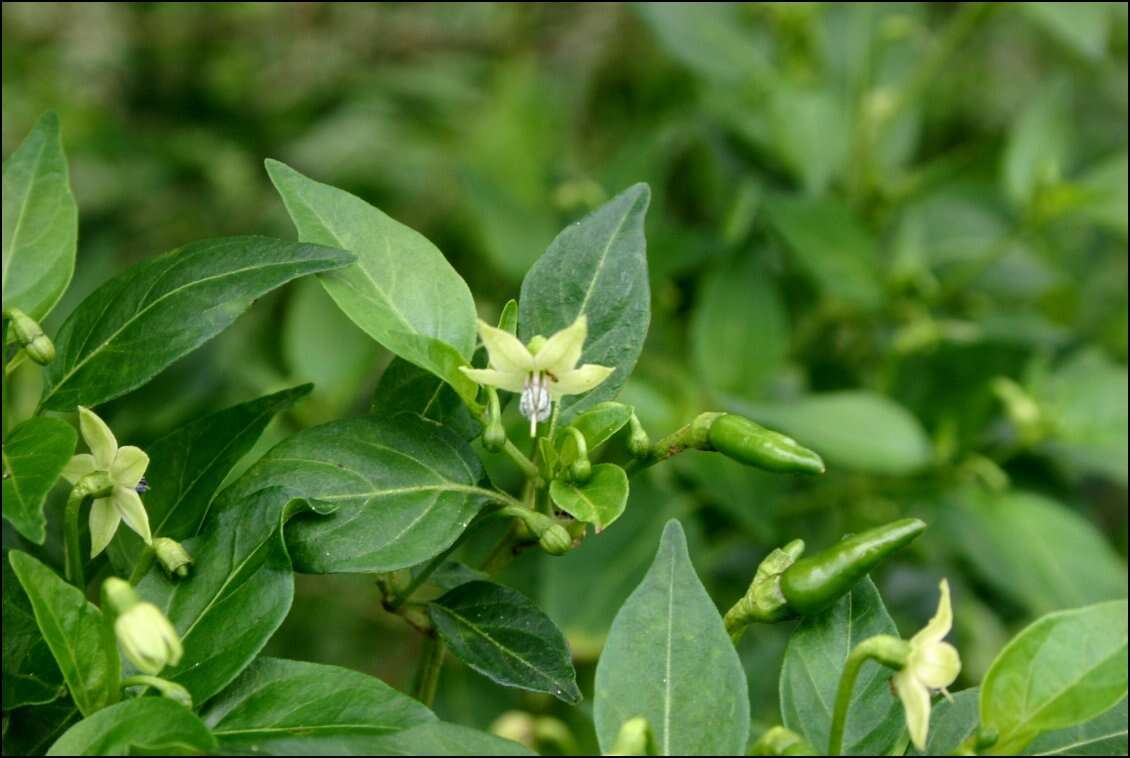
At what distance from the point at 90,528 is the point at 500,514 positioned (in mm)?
192

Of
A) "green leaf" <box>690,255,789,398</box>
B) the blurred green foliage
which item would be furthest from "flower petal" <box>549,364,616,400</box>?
"green leaf" <box>690,255,789,398</box>

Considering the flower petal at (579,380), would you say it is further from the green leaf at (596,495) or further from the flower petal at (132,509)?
the flower petal at (132,509)

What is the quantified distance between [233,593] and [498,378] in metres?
0.14

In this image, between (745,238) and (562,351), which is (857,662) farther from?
(745,238)

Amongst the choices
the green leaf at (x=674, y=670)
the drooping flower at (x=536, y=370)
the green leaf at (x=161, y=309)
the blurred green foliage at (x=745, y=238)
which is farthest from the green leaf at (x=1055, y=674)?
the blurred green foliage at (x=745, y=238)

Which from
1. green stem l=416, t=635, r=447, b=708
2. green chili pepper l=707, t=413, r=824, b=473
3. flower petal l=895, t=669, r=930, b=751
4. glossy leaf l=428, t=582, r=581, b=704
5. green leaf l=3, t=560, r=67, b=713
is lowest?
green stem l=416, t=635, r=447, b=708

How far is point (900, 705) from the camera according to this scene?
1.75 ft

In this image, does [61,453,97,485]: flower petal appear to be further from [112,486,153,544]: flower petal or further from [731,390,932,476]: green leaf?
[731,390,932,476]: green leaf

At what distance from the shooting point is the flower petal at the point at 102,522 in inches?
22.7

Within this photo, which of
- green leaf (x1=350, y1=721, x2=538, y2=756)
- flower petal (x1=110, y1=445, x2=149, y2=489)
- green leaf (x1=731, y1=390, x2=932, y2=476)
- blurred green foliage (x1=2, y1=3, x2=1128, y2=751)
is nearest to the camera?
green leaf (x1=350, y1=721, x2=538, y2=756)

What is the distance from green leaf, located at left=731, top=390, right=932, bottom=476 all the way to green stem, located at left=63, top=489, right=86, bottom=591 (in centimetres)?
53

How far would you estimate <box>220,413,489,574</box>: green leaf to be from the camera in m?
0.53

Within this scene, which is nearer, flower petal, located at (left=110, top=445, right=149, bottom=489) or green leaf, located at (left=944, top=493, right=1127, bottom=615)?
flower petal, located at (left=110, top=445, right=149, bottom=489)

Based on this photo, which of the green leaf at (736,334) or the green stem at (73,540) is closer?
the green stem at (73,540)
